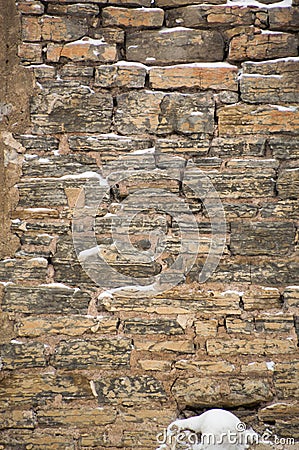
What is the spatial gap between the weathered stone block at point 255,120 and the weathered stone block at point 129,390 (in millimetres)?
1355

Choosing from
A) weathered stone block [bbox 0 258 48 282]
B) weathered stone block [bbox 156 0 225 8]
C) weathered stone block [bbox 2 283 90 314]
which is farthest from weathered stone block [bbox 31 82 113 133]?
weathered stone block [bbox 2 283 90 314]

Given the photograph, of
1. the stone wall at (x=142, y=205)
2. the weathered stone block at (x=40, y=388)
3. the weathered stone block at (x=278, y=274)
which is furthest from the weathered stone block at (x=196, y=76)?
the weathered stone block at (x=40, y=388)

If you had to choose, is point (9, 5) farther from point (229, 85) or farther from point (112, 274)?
point (112, 274)

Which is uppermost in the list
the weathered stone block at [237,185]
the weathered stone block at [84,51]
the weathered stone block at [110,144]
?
the weathered stone block at [84,51]

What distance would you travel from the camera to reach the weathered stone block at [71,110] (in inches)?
112

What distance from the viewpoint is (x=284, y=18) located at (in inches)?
110

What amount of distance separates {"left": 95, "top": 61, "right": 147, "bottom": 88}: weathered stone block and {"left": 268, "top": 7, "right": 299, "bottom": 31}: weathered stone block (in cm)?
71

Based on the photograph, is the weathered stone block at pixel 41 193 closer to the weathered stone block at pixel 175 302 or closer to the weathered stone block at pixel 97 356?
the weathered stone block at pixel 175 302

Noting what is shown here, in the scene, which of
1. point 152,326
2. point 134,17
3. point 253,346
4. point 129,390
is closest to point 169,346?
point 152,326

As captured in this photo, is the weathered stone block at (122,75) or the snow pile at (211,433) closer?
the snow pile at (211,433)

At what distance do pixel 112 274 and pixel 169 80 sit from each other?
1059 mm

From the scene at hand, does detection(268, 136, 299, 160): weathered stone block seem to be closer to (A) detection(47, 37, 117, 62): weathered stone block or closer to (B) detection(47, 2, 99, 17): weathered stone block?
(A) detection(47, 37, 117, 62): weathered stone block

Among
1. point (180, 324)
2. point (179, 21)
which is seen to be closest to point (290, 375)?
point (180, 324)

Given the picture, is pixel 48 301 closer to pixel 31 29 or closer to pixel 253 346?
pixel 253 346
